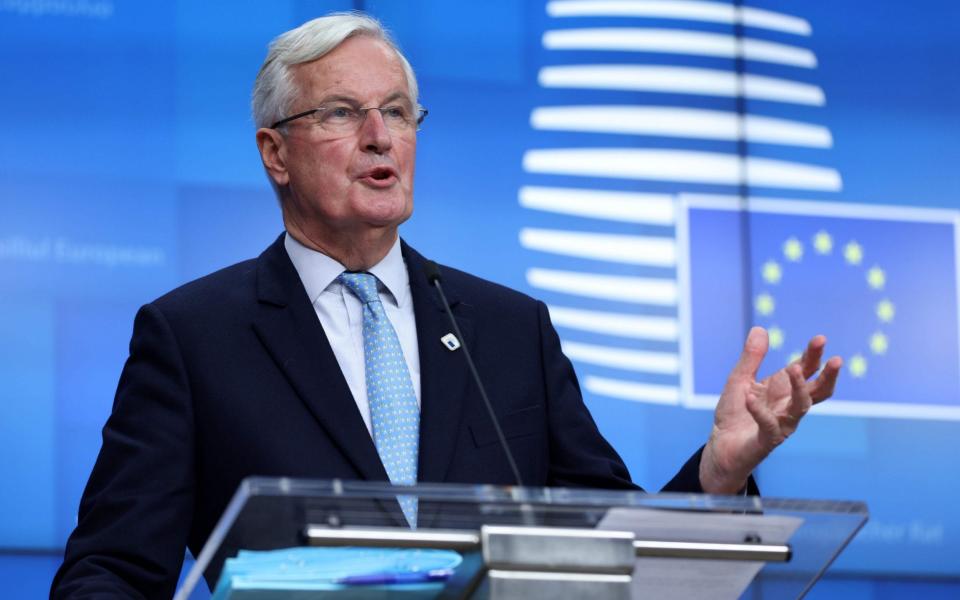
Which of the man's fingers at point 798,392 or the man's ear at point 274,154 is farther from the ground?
the man's ear at point 274,154

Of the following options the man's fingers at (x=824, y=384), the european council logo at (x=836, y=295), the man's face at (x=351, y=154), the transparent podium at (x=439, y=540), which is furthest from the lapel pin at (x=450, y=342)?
the european council logo at (x=836, y=295)

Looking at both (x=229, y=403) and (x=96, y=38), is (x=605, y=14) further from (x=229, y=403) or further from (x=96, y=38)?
(x=229, y=403)

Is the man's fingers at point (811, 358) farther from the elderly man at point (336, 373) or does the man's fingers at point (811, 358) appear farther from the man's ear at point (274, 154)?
the man's ear at point (274, 154)

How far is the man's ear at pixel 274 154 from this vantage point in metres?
2.57

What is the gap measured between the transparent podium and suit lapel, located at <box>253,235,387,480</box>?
71cm

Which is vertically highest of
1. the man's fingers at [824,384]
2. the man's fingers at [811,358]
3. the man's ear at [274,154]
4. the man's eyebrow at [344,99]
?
the man's eyebrow at [344,99]

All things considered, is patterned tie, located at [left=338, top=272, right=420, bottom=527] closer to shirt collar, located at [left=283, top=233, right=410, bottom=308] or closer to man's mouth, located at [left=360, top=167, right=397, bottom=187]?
shirt collar, located at [left=283, top=233, right=410, bottom=308]

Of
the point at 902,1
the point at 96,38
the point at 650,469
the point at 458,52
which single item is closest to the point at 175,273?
the point at 96,38

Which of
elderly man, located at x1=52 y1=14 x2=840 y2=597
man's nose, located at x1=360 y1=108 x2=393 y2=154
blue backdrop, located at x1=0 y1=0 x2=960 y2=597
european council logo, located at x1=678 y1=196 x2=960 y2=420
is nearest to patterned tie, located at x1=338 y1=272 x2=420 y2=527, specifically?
elderly man, located at x1=52 y1=14 x2=840 y2=597

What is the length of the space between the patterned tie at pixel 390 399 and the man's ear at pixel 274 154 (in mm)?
340

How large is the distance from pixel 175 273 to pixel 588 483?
5.94 ft

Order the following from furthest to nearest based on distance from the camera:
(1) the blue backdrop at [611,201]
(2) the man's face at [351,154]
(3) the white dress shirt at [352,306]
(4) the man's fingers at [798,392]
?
(1) the blue backdrop at [611,201], (2) the man's face at [351,154], (3) the white dress shirt at [352,306], (4) the man's fingers at [798,392]

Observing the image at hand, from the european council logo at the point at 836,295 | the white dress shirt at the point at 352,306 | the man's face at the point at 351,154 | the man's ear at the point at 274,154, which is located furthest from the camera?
the european council logo at the point at 836,295

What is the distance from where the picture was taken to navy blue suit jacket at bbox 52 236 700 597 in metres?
2.11
